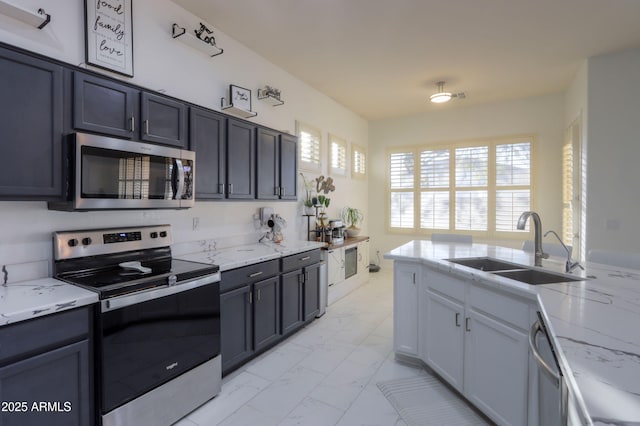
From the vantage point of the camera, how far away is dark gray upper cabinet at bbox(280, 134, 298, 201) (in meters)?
3.49

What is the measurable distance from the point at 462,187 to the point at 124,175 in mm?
5349

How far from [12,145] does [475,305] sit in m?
2.70

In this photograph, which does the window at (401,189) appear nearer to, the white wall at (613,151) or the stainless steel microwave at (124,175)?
the white wall at (613,151)

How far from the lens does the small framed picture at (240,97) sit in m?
3.16

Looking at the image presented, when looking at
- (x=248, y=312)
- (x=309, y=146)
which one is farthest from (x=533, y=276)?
(x=309, y=146)

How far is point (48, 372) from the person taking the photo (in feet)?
4.70

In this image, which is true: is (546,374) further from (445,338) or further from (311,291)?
(311,291)

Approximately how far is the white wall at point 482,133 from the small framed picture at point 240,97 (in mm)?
3735

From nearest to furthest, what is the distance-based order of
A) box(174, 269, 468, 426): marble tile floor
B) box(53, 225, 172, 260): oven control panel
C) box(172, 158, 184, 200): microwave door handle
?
box(53, 225, 172, 260): oven control panel
box(174, 269, 468, 426): marble tile floor
box(172, 158, 184, 200): microwave door handle

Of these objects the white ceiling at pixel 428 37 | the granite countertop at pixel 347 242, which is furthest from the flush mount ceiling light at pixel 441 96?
the granite countertop at pixel 347 242

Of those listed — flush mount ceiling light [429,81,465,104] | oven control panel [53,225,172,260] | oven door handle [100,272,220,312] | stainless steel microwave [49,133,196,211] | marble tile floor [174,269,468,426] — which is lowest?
marble tile floor [174,269,468,426]

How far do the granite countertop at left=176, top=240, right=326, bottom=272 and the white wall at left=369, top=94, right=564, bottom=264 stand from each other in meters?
3.40

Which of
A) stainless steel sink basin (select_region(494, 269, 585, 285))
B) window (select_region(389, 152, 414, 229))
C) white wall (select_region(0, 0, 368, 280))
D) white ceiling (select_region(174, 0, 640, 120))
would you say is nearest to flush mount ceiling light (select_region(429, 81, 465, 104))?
white ceiling (select_region(174, 0, 640, 120))

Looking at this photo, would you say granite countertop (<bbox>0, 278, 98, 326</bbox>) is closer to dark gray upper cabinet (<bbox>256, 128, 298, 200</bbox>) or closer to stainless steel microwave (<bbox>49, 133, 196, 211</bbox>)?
stainless steel microwave (<bbox>49, 133, 196, 211</bbox>)
